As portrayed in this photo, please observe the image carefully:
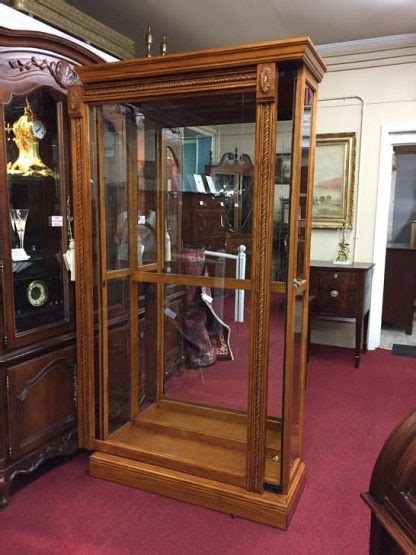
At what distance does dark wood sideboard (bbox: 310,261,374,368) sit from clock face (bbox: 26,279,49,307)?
8.16 ft

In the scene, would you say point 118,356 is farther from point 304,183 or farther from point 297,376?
point 304,183

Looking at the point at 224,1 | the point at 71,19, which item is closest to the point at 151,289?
the point at 71,19

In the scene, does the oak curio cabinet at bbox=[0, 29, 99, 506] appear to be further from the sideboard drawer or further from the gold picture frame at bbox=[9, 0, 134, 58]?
the sideboard drawer

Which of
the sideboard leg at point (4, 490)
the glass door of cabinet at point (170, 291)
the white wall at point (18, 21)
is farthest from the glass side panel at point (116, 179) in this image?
the sideboard leg at point (4, 490)

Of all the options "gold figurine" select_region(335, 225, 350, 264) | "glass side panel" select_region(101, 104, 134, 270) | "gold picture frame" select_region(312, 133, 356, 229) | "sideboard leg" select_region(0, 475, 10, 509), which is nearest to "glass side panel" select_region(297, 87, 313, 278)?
"glass side panel" select_region(101, 104, 134, 270)

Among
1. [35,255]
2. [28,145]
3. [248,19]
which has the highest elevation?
[248,19]

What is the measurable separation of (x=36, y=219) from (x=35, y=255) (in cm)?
19

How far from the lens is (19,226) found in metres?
2.21

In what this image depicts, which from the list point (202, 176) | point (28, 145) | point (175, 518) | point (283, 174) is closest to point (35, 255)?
point (28, 145)

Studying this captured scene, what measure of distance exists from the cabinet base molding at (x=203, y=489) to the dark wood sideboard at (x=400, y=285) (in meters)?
3.30

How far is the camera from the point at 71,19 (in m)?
2.50

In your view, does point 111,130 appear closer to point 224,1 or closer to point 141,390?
point 141,390

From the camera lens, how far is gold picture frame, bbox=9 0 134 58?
7.52 feet

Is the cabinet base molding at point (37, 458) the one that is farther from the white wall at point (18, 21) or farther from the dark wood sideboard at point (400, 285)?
the dark wood sideboard at point (400, 285)
